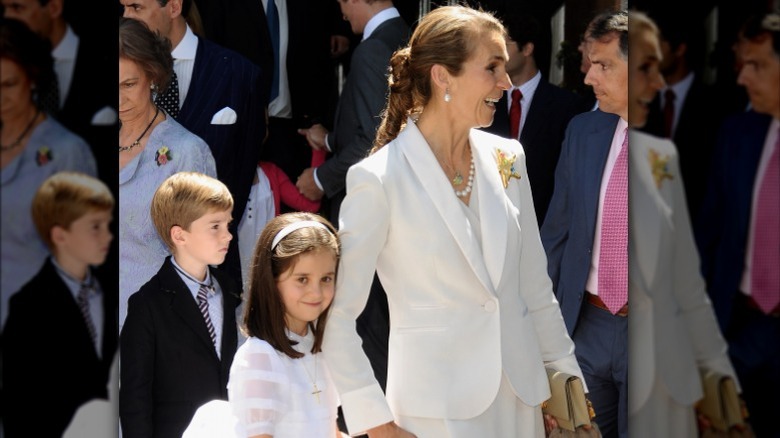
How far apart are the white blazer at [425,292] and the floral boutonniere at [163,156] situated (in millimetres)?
1153

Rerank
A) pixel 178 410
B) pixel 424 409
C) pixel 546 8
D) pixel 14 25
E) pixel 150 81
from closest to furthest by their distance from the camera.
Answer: pixel 14 25 → pixel 424 409 → pixel 178 410 → pixel 150 81 → pixel 546 8

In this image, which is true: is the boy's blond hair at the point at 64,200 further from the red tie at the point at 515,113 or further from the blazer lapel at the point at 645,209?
the red tie at the point at 515,113

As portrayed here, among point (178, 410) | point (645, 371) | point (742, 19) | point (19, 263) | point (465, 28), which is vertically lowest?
point (178, 410)

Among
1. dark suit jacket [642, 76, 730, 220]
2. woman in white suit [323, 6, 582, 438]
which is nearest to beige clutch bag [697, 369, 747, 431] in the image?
dark suit jacket [642, 76, 730, 220]

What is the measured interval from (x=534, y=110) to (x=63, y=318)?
3.32 metres

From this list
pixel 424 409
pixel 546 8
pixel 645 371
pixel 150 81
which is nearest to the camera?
pixel 645 371

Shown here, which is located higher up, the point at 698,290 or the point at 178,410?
the point at 698,290

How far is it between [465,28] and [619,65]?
3.66ft

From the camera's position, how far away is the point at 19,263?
1163mm

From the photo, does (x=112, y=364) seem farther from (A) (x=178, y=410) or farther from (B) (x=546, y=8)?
(B) (x=546, y=8)

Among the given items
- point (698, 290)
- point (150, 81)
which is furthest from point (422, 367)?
point (698, 290)

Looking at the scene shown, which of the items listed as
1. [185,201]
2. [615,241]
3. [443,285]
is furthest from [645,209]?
[615,241]

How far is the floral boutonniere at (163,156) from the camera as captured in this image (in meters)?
3.99

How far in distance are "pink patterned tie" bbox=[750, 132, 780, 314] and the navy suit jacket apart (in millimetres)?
12
